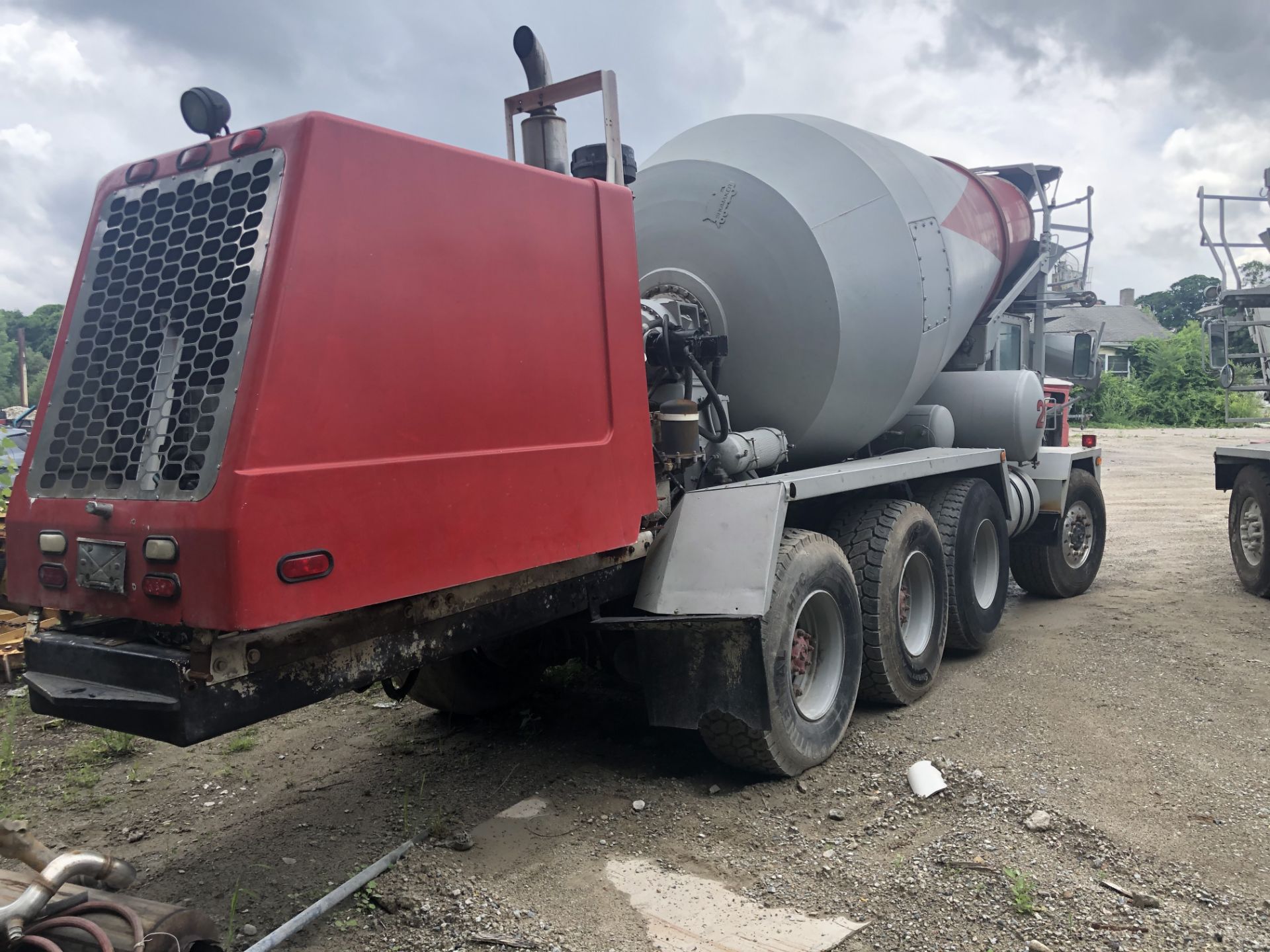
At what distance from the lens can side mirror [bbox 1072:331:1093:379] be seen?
8.91 meters

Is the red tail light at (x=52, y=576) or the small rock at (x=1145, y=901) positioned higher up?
the red tail light at (x=52, y=576)

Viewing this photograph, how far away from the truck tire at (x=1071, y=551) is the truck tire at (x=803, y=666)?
391cm

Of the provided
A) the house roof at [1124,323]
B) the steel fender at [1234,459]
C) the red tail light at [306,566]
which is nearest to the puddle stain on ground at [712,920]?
the red tail light at [306,566]

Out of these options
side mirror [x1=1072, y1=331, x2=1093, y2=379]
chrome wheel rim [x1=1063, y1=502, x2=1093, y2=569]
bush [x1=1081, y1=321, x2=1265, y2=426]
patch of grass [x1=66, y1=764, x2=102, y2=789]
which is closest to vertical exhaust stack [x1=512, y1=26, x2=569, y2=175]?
patch of grass [x1=66, y1=764, x2=102, y2=789]

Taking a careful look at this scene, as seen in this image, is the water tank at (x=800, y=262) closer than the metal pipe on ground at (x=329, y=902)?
No

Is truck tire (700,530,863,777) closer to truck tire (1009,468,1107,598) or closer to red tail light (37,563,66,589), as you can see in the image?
red tail light (37,563,66,589)

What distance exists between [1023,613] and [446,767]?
4994 millimetres

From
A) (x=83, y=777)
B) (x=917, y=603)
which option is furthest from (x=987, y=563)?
(x=83, y=777)

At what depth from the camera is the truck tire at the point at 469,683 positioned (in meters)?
4.95

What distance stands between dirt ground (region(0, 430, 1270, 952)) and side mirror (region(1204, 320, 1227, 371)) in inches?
129

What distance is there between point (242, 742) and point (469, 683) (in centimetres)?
118

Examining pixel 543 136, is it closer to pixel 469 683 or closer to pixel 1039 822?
pixel 469 683

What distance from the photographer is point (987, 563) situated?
6.74 metres

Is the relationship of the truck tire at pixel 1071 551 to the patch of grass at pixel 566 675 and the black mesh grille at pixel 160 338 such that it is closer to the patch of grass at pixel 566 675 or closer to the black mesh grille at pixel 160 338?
the patch of grass at pixel 566 675
